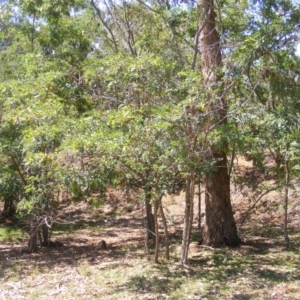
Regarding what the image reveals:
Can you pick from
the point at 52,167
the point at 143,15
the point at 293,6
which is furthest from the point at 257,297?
the point at 143,15

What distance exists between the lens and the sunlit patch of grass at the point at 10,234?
45.9 feet

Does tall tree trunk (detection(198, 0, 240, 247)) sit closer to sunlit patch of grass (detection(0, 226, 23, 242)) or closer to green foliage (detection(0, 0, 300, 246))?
green foliage (detection(0, 0, 300, 246))

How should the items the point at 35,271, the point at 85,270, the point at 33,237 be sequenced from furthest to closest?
1. the point at 33,237
2. the point at 35,271
3. the point at 85,270

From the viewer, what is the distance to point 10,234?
48.3ft

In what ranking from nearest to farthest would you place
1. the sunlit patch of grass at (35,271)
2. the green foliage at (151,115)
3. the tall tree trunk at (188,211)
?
the green foliage at (151,115), the tall tree trunk at (188,211), the sunlit patch of grass at (35,271)

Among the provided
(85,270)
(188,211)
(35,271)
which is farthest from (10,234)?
(188,211)

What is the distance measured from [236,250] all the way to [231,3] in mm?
5333

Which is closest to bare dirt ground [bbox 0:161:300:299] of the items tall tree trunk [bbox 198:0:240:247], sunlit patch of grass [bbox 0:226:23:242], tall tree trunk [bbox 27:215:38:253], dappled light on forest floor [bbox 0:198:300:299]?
dappled light on forest floor [bbox 0:198:300:299]

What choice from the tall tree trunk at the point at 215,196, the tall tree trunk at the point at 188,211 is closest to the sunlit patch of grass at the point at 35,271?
the tall tree trunk at the point at 188,211

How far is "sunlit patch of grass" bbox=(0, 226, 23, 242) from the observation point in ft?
45.9

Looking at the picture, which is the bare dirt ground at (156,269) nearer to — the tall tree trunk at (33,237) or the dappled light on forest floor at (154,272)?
the dappled light on forest floor at (154,272)

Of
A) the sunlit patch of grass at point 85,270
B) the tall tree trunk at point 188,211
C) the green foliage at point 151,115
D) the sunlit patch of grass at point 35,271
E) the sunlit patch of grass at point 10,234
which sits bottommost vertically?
the sunlit patch of grass at point 35,271

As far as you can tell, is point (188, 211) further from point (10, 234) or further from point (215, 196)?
point (10, 234)

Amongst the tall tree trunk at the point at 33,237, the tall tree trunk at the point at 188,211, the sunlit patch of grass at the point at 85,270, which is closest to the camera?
the tall tree trunk at the point at 188,211
